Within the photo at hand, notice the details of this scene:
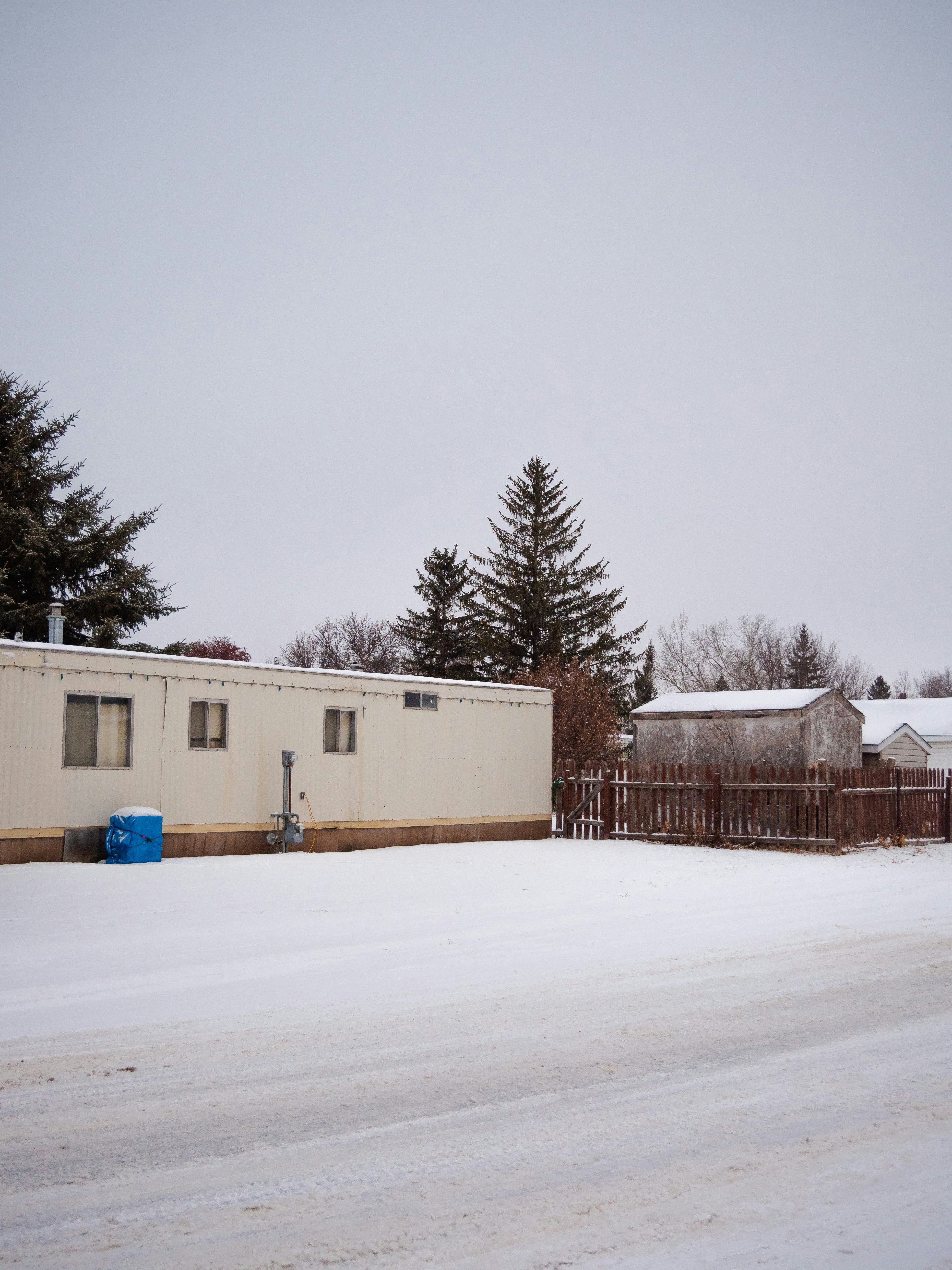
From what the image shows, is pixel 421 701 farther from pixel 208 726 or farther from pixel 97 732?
pixel 97 732

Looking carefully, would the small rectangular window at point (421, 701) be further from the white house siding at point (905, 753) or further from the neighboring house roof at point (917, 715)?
the neighboring house roof at point (917, 715)

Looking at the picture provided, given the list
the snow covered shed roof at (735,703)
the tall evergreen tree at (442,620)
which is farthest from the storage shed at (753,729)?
the tall evergreen tree at (442,620)

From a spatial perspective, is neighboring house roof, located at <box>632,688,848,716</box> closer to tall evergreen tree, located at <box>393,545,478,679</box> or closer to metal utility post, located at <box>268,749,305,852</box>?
metal utility post, located at <box>268,749,305,852</box>

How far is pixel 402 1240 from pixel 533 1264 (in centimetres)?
45

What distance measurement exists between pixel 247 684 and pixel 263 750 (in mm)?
1020

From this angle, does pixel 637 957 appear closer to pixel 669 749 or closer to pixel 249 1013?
pixel 249 1013

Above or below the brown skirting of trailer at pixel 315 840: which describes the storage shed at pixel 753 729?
above

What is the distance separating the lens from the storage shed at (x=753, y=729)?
71.3 ft

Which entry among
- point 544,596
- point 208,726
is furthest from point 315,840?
point 544,596

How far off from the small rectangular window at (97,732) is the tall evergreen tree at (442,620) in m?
30.4

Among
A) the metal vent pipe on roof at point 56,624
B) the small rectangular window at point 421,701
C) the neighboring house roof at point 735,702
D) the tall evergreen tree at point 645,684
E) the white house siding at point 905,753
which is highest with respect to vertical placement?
the tall evergreen tree at point 645,684

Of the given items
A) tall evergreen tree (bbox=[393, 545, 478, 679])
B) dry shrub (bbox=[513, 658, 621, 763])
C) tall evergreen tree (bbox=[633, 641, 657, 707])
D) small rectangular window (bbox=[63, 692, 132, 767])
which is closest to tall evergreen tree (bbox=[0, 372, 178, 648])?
dry shrub (bbox=[513, 658, 621, 763])

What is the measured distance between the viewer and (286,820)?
16297 mm

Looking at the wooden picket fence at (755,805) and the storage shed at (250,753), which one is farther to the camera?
the wooden picket fence at (755,805)
